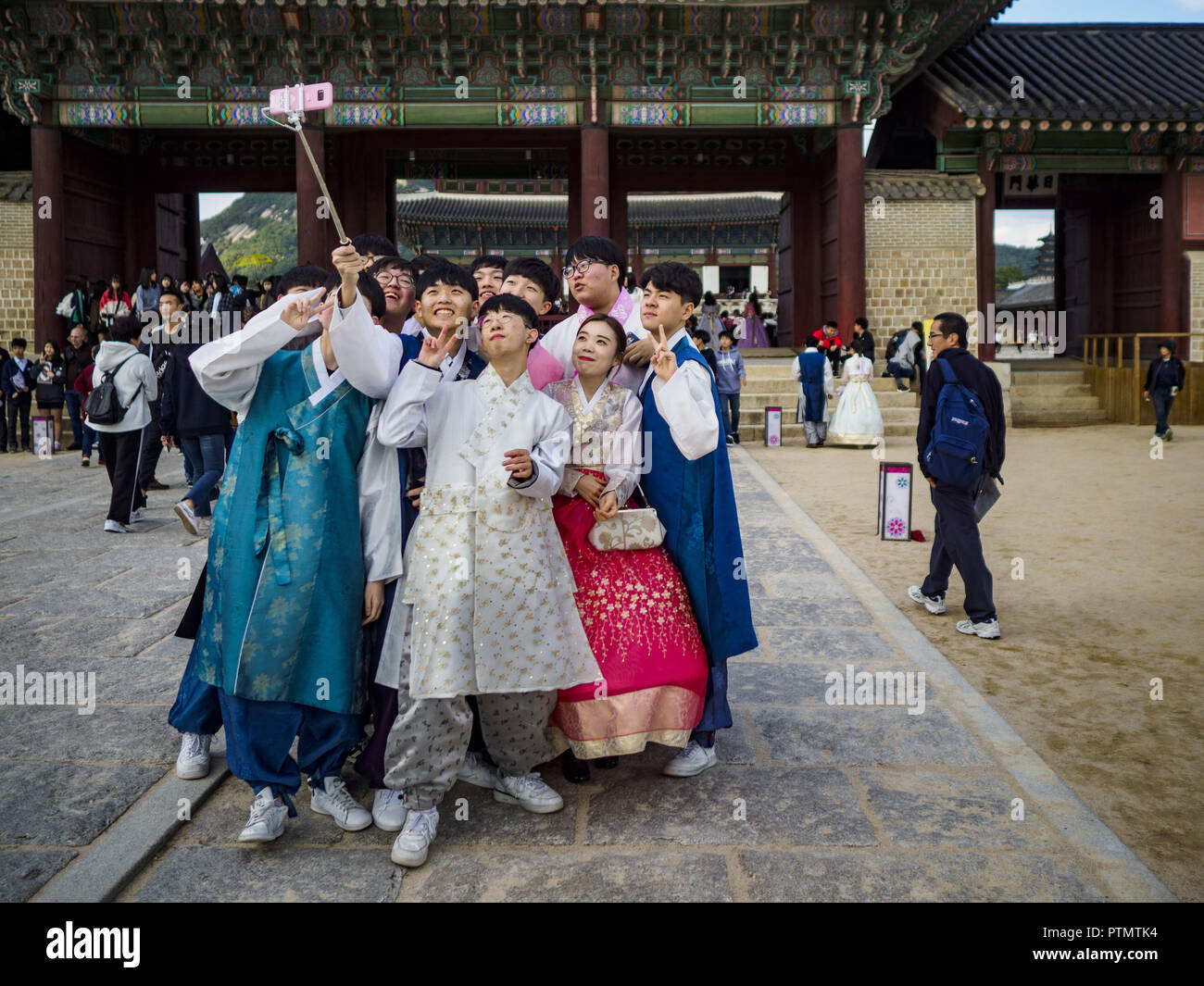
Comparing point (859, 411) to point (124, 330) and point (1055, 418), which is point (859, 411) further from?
point (124, 330)

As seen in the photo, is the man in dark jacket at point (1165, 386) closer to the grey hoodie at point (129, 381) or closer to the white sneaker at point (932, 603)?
the white sneaker at point (932, 603)

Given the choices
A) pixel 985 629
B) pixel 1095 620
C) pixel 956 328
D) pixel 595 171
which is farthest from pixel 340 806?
pixel 595 171

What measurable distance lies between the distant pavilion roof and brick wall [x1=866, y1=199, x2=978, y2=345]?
1155cm

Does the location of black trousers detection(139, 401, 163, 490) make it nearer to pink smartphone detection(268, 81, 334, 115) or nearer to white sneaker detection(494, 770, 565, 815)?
white sneaker detection(494, 770, 565, 815)

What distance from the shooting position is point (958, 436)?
4863mm

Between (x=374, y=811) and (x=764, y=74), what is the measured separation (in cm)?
1413

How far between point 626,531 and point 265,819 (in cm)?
131

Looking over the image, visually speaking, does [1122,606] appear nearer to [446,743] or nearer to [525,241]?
[446,743]

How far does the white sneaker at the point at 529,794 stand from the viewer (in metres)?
2.90

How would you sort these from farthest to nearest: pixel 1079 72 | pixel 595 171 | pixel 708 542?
pixel 1079 72
pixel 595 171
pixel 708 542

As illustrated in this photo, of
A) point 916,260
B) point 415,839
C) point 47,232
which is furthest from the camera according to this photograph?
point 916,260

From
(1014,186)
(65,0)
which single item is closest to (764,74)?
(1014,186)

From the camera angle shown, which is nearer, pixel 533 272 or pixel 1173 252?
pixel 533 272

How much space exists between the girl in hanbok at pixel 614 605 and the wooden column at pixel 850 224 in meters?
12.7
